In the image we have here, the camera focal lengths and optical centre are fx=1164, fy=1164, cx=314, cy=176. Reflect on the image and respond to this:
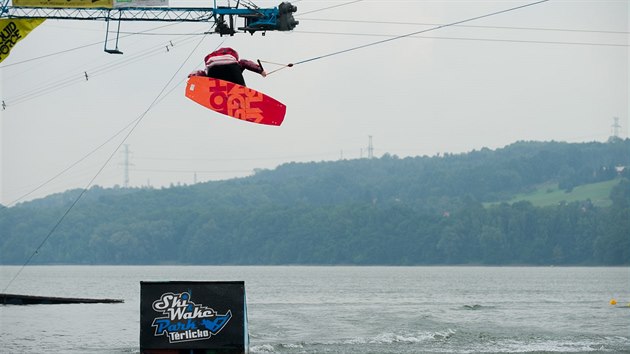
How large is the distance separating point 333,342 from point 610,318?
21.4 m

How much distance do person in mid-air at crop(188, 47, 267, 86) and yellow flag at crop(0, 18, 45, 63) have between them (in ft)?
17.7

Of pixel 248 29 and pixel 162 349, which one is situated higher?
pixel 248 29

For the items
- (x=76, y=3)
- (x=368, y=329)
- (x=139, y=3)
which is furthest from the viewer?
(x=368, y=329)

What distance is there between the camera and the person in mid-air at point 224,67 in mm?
23719

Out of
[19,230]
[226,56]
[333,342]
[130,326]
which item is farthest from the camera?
[19,230]

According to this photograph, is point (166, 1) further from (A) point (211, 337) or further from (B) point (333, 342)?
(B) point (333, 342)

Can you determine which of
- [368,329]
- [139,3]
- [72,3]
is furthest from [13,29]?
[368,329]

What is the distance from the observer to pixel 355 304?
7500 cm

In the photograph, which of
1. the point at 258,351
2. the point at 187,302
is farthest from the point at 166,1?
the point at 258,351

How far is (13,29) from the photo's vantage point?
88.8 feet

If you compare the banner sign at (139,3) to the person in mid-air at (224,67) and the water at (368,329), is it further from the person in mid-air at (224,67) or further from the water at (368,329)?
the water at (368,329)

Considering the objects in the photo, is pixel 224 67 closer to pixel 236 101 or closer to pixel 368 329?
pixel 236 101

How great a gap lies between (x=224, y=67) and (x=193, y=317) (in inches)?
218

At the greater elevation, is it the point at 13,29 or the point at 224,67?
the point at 13,29
